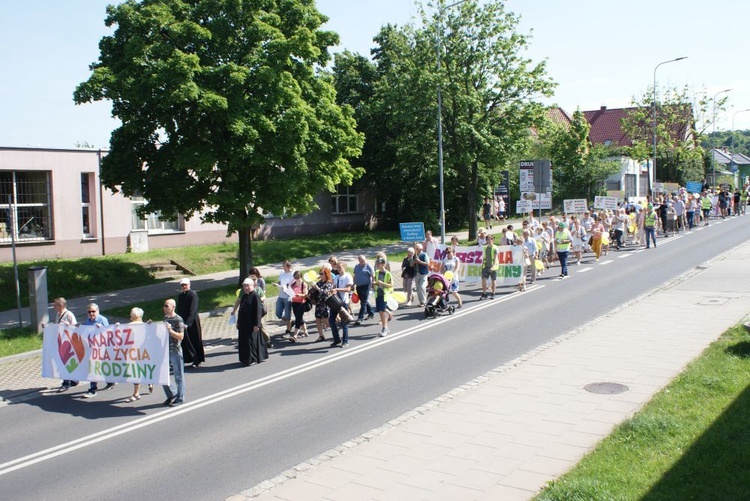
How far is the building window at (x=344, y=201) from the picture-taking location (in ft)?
127

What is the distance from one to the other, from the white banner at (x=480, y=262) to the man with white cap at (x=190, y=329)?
362 inches

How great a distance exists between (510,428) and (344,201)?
3126 centimetres

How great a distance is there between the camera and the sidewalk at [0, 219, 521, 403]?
12859mm

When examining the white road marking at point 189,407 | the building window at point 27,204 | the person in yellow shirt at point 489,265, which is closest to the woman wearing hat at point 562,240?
the person in yellow shirt at point 489,265

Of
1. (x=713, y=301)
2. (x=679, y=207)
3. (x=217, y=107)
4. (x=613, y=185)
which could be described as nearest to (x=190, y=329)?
(x=217, y=107)

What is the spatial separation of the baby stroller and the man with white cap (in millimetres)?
5720

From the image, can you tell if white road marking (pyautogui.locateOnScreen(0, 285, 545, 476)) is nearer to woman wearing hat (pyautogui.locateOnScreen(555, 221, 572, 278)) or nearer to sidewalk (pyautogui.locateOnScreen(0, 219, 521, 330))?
woman wearing hat (pyautogui.locateOnScreen(555, 221, 572, 278))

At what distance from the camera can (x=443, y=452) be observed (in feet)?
25.9

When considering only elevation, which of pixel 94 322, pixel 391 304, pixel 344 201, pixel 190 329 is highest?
pixel 344 201

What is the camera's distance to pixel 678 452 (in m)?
7.20

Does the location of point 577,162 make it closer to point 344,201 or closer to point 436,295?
point 344,201

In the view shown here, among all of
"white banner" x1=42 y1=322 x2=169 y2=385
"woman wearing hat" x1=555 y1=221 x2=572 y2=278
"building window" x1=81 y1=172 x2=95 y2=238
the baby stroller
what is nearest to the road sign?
"woman wearing hat" x1=555 y1=221 x2=572 y2=278

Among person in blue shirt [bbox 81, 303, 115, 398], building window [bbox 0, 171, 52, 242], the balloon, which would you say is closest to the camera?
person in blue shirt [bbox 81, 303, 115, 398]

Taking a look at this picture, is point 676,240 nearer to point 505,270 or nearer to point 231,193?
point 505,270
